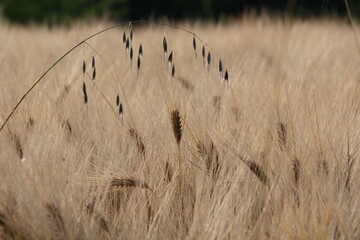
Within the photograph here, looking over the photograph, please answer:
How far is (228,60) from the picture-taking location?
147 inches

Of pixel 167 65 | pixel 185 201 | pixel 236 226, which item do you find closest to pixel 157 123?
pixel 167 65

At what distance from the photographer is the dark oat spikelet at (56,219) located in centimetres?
128

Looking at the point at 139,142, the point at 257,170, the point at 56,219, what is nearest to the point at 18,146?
the point at 139,142

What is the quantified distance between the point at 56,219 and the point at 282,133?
22.0 inches

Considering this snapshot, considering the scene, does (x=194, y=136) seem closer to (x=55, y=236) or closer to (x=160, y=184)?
(x=160, y=184)

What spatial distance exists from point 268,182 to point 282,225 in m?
0.18

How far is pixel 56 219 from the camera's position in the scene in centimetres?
128

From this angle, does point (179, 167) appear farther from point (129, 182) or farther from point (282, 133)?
point (282, 133)

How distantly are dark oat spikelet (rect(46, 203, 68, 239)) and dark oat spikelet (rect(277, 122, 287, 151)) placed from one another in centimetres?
53

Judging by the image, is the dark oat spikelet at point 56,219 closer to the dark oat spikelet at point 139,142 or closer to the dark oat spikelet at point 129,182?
the dark oat spikelet at point 129,182

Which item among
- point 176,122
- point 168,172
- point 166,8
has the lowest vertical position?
point 166,8

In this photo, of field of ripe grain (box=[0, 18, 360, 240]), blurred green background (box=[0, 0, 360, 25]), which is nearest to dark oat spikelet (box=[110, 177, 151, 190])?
field of ripe grain (box=[0, 18, 360, 240])

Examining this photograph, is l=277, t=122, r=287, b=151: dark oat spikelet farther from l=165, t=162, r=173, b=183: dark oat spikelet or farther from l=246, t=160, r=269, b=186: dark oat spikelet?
l=165, t=162, r=173, b=183: dark oat spikelet

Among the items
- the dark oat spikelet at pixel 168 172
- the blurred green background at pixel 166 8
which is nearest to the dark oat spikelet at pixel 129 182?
the dark oat spikelet at pixel 168 172
